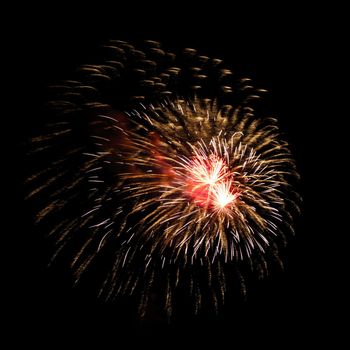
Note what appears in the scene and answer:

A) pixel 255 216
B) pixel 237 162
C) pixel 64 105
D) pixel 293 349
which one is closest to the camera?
pixel 64 105

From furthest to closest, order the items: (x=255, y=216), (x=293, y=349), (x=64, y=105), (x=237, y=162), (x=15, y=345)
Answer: (x=293, y=349) → (x=15, y=345) → (x=255, y=216) → (x=237, y=162) → (x=64, y=105)

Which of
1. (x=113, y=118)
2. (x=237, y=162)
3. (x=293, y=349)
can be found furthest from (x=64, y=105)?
(x=293, y=349)

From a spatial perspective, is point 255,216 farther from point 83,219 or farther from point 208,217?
point 83,219

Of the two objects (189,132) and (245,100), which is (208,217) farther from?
(245,100)

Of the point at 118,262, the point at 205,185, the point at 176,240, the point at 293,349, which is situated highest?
the point at 205,185

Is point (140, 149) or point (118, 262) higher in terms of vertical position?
point (140, 149)

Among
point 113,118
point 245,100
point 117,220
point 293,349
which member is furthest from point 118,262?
point 293,349

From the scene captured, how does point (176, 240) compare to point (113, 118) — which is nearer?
point (113, 118)
